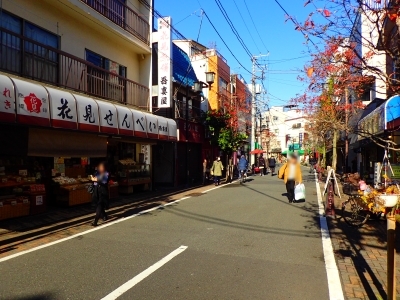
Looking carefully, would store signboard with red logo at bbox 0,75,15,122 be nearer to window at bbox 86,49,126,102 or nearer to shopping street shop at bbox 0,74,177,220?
shopping street shop at bbox 0,74,177,220

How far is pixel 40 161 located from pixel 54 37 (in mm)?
4255

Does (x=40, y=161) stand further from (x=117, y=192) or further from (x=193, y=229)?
(x=193, y=229)

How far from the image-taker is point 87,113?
427 inches

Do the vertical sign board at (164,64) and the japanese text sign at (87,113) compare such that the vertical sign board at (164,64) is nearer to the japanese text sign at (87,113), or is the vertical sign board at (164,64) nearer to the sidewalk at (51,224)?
the sidewalk at (51,224)

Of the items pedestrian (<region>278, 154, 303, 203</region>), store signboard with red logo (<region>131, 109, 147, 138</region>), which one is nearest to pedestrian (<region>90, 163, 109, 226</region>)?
store signboard with red logo (<region>131, 109, 147, 138</region>)

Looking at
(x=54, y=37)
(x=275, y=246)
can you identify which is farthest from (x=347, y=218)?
(x=54, y=37)

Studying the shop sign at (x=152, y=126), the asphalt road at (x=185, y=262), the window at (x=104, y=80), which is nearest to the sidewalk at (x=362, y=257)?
the asphalt road at (x=185, y=262)

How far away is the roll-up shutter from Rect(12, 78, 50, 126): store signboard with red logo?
63 centimetres

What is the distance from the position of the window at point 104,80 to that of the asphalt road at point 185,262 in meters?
5.85

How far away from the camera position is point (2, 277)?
17.6ft

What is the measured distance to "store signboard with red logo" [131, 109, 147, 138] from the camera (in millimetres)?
13753

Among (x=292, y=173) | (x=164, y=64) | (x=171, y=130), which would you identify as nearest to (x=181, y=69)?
(x=164, y=64)

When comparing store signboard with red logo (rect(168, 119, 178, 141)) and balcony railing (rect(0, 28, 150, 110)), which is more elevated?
balcony railing (rect(0, 28, 150, 110))

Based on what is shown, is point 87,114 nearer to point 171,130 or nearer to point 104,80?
point 104,80
